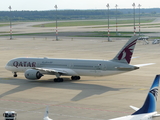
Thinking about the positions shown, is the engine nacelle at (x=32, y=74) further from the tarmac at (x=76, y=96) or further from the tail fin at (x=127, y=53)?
the tail fin at (x=127, y=53)

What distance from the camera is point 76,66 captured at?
5244 cm

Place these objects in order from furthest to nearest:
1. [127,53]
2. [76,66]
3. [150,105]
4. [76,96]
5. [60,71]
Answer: [60,71]
[76,66]
[127,53]
[76,96]
[150,105]

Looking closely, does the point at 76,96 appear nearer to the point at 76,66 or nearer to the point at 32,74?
the point at 76,66

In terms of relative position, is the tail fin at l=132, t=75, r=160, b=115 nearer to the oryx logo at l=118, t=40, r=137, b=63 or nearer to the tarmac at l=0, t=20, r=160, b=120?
the tarmac at l=0, t=20, r=160, b=120

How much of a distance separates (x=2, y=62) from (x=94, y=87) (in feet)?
106

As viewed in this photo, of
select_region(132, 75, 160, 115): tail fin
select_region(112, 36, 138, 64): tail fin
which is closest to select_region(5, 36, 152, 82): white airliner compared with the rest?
select_region(112, 36, 138, 64): tail fin

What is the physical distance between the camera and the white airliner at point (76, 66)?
1950 inches

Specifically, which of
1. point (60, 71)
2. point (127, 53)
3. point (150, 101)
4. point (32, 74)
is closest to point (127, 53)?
point (127, 53)

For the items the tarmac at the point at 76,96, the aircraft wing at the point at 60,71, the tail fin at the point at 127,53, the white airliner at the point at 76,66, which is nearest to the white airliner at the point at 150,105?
the tarmac at the point at 76,96

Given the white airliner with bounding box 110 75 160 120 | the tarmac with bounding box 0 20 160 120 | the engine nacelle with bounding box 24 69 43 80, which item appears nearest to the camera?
the white airliner with bounding box 110 75 160 120

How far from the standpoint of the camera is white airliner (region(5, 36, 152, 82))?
49.5 meters

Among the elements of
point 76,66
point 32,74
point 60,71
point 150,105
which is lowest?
point 32,74

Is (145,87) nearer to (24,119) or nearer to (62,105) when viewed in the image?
(62,105)

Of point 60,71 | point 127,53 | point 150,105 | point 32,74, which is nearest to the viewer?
point 150,105
